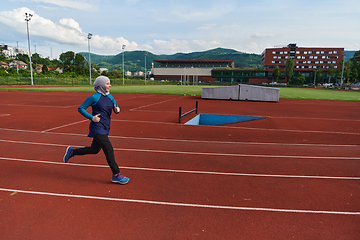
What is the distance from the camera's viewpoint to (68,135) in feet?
30.6

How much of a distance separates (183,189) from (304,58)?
13778 cm

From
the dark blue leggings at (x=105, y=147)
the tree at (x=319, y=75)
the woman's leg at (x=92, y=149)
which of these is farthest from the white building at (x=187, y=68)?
the dark blue leggings at (x=105, y=147)

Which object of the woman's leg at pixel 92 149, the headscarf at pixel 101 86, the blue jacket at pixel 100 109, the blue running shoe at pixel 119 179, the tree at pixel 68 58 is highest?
the tree at pixel 68 58

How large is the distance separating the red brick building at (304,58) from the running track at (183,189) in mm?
118770

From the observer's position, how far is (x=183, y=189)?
4.77 metres

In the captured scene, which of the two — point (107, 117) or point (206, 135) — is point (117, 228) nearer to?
point (107, 117)

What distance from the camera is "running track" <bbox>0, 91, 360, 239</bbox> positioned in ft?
11.5

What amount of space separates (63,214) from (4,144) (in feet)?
18.7

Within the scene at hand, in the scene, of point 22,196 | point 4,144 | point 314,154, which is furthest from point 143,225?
point 4,144

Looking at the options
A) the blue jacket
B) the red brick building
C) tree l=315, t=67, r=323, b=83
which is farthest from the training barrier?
the red brick building

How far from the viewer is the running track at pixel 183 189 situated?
3.50 metres

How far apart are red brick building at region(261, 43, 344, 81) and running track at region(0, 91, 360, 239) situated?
118770 mm

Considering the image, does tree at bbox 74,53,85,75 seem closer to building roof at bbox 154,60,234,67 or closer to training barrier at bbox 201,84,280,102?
building roof at bbox 154,60,234,67

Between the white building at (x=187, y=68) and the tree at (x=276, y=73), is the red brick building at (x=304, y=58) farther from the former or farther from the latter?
the white building at (x=187, y=68)
